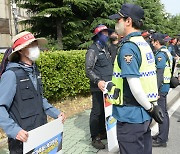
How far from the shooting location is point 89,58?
4184 mm

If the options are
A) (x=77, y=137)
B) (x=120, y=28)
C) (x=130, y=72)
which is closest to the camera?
(x=130, y=72)

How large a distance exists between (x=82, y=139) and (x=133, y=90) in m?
2.59

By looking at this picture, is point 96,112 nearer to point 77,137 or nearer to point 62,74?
point 77,137

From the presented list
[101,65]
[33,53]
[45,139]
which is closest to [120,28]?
[33,53]

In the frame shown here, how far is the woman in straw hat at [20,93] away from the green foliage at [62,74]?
3020 mm

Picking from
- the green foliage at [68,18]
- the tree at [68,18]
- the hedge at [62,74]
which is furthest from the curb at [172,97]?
the tree at [68,18]

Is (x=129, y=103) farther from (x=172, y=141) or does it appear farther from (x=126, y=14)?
(x=172, y=141)

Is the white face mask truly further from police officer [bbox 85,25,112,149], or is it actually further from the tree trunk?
the tree trunk

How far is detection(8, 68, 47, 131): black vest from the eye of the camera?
2449 millimetres

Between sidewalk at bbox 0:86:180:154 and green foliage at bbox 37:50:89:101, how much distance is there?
0.75 m

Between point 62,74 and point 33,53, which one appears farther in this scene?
point 62,74

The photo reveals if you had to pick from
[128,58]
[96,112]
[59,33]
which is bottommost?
[96,112]

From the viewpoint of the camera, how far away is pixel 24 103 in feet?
8.09

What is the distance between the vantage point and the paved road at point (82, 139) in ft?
14.1
